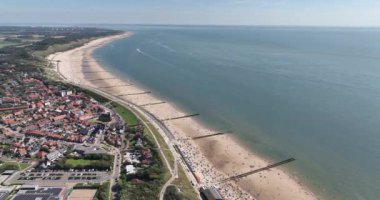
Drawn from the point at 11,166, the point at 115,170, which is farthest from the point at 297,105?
the point at 11,166

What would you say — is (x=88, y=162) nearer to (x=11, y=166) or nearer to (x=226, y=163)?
(x=11, y=166)

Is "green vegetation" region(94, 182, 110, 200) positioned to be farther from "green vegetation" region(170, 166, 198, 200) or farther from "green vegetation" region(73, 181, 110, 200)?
"green vegetation" region(170, 166, 198, 200)

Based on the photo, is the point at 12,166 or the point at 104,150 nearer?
the point at 12,166

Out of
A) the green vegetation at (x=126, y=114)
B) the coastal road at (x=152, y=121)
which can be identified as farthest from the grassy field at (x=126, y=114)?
the coastal road at (x=152, y=121)

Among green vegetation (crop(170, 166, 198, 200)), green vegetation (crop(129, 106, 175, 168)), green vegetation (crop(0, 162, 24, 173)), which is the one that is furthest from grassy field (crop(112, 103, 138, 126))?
green vegetation (crop(170, 166, 198, 200))

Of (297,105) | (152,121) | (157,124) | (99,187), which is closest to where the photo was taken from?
(99,187)

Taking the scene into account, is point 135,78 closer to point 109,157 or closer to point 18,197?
point 109,157

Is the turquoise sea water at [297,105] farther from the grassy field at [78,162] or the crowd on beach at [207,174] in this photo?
the grassy field at [78,162]
